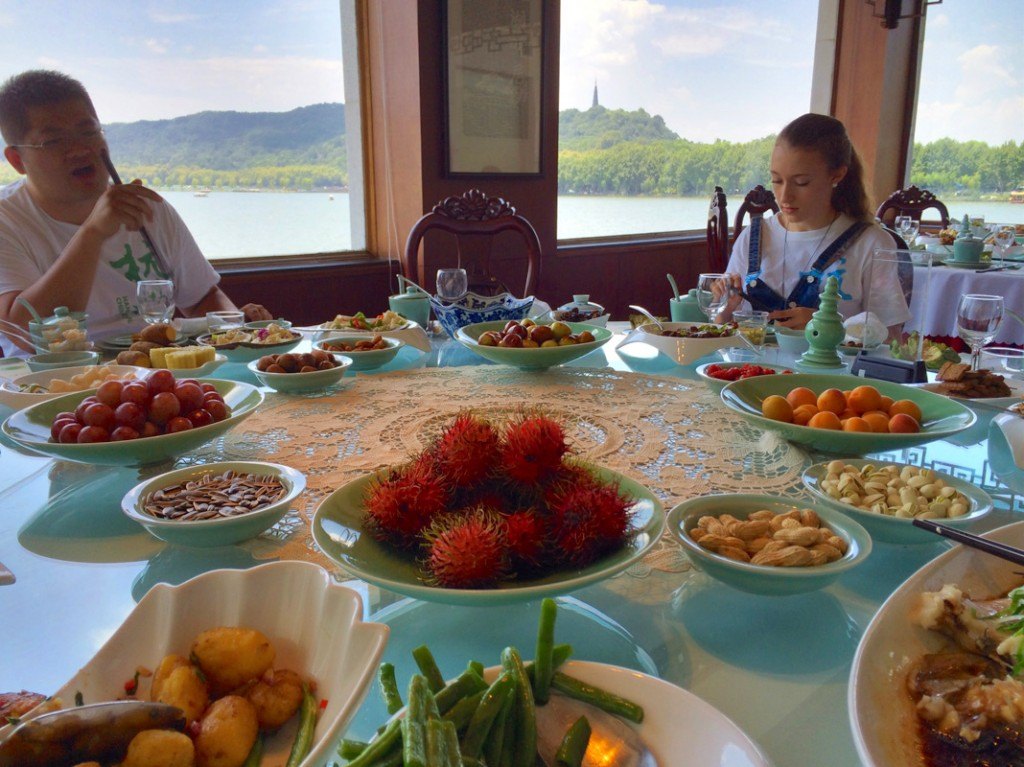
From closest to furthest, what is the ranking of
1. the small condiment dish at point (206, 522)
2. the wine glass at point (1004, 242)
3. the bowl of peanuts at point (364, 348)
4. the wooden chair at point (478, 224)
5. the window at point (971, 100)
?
1. the small condiment dish at point (206, 522)
2. the bowl of peanuts at point (364, 348)
3. the wooden chair at point (478, 224)
4. the wine glass at point (1004, 242)
5. the window at point (971, 100)

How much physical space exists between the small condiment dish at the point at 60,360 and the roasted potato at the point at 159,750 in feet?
4.08

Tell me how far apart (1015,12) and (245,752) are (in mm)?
7145

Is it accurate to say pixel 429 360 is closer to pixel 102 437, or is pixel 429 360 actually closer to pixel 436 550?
pixel 102 437

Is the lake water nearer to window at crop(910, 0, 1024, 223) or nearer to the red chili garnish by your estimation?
the red chili garnish

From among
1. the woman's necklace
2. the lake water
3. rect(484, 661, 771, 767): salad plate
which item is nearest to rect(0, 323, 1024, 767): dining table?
rect(484, 661, 771, 767): salad plate

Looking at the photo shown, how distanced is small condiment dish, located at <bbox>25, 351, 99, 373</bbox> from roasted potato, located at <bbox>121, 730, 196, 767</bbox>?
49.0 inches

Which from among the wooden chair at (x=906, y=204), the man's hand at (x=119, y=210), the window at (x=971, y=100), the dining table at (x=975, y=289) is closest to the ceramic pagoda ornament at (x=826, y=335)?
the dining table at (x=975, y=289)

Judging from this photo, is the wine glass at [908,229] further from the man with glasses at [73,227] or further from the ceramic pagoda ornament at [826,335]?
the man with glasses at [73,227]

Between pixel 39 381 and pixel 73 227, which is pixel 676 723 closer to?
pixel 39 381

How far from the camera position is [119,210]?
77.5 inches

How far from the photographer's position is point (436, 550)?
0.63m

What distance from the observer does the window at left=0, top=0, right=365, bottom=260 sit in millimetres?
2943

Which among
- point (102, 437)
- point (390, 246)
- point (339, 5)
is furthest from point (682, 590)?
point (339, 5)

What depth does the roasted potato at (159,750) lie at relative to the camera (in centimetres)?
43
